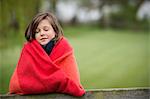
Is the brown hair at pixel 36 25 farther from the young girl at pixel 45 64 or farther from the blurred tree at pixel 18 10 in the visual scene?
the blurred tree at pixel 18 10

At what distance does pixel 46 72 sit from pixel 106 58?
16.4m

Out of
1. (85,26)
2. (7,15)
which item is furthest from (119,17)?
(7,15)

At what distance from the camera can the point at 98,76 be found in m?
13.8

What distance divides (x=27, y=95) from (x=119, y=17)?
28581 millimetres

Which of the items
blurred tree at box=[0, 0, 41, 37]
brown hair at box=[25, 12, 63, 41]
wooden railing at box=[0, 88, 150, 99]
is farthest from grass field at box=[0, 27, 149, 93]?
wooden railing at box=[0, 88, 150, 99]

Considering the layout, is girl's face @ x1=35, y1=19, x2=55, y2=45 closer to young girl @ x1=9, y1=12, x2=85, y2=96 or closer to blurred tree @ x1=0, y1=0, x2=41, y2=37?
young girl @ x1=9, y1=12, x2=85, y2=96

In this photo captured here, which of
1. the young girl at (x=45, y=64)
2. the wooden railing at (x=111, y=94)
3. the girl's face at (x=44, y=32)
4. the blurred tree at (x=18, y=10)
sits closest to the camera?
the wooden railing at (x=111, y=94)

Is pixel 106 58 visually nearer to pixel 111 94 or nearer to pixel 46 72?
pixel 46 72

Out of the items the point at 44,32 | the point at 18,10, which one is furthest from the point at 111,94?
the point at 18,10

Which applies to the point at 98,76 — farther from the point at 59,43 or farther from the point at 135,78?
the point at 59,43

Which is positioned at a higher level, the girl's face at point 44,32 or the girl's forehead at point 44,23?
the girl's forehead at point 44,23

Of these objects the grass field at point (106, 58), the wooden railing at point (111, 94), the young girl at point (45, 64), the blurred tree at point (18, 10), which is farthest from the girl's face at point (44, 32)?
the grass field at point (106, 58)

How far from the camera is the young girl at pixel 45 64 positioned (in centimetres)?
244

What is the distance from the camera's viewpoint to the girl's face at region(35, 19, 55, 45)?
2.62 metres
